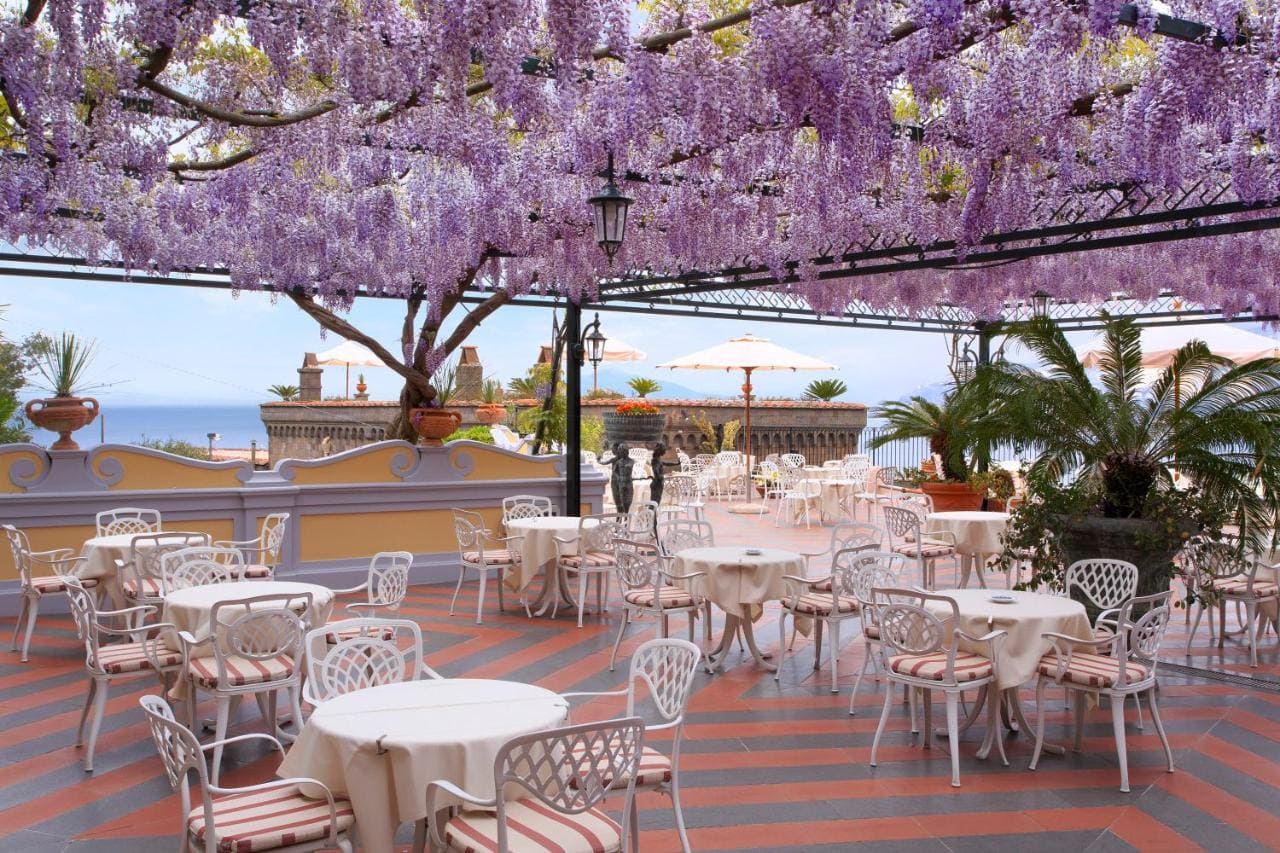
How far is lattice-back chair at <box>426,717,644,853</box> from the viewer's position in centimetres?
265

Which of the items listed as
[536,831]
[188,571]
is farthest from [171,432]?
[536,831]

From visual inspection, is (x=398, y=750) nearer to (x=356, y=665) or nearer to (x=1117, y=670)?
(x=356, y=665)

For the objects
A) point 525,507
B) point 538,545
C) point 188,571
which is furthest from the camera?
point 525,507

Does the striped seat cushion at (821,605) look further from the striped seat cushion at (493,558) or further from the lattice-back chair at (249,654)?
the lattice-back chair at (249,654)

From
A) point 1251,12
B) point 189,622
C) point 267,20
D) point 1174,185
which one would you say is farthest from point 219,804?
point 1174,185

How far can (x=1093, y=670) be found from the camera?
446 centimetres

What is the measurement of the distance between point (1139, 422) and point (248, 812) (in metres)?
5.30

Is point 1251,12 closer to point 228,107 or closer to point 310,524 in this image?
point 228,107

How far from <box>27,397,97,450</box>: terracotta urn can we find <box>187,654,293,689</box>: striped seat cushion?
3977mm

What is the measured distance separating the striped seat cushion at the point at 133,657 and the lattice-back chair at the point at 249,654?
0.10 m

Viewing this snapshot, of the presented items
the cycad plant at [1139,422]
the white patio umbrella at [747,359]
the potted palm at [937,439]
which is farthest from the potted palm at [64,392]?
the white patio umbrella at [747,359]

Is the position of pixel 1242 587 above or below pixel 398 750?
below

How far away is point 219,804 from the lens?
2.99 m

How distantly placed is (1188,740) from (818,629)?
6.29ft
